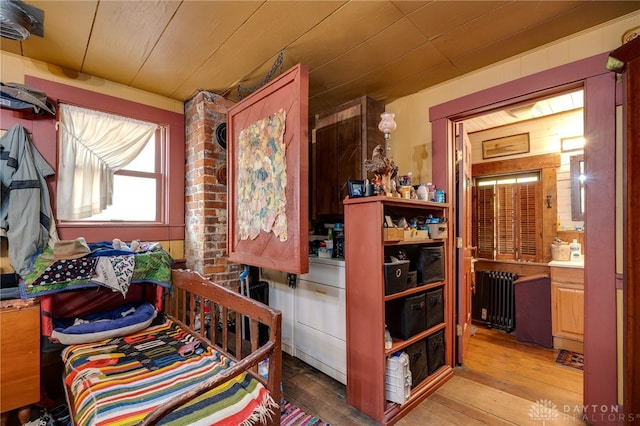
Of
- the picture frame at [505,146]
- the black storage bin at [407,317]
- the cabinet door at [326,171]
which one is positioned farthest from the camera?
the picture frame at [505,146]

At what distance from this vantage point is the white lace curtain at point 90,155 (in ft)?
7.60

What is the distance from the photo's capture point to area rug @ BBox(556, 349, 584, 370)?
2549 millimetres

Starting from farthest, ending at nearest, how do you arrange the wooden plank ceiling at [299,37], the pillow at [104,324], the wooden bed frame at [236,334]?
the pillow at [104,324], the wooden plank ceiling at [299,37], the wooden bed frame at [236,334]

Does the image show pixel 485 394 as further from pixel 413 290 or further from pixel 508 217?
pixel 508 217

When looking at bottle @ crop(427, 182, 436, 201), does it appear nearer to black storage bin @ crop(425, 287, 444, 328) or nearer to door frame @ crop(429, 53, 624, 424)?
black storage bin @ crop(425, 287, 444, 328)

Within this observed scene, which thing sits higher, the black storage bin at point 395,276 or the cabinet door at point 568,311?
the black storage bin at point 395,276

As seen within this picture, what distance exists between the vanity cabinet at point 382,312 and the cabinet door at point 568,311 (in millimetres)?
1395

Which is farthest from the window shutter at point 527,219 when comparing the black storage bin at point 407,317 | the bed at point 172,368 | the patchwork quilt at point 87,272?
the patchwork quilt at point 87,272

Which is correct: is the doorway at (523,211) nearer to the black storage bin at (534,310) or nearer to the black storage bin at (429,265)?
the black storage bin at (534,310)

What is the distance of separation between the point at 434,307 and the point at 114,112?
3196 mm

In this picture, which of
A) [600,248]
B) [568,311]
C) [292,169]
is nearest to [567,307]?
[568,311]

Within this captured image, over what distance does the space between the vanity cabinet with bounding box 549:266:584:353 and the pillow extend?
3713 mm

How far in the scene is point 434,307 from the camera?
2238mm

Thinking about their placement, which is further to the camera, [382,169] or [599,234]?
[382,169]
